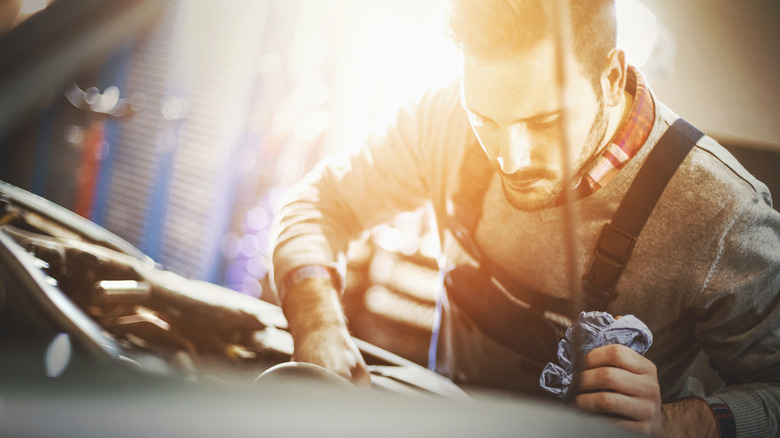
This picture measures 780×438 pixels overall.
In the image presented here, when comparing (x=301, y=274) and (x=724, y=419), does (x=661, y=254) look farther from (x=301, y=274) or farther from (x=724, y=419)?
(x=301, y=274)

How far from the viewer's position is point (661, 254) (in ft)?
2.22

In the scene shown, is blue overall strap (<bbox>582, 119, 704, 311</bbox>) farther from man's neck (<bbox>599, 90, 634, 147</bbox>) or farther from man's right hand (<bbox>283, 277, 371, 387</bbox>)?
man's right hand (<bbox>283, 277, 371, 387</bbox>)

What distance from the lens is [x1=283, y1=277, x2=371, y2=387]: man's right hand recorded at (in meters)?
0.84

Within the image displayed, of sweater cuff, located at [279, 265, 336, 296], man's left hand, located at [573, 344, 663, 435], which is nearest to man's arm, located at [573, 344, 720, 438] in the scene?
man's left hand, located at [573, 344, 663, 435]

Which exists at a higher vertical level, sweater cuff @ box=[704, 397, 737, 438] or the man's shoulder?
the man's shoulder

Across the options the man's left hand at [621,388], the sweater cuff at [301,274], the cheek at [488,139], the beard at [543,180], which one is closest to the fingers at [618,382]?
the man's left hand at [621,388]

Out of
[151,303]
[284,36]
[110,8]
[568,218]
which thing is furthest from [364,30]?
[151,303]

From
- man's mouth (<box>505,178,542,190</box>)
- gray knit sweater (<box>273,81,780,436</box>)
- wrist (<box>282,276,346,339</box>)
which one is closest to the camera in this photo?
gray knit sweater (<box>273,81,780,436</box>)

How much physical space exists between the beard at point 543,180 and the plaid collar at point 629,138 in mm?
18

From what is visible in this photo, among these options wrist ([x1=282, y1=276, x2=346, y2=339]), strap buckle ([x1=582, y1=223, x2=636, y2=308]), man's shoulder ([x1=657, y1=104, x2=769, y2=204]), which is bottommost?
wrist ([x1=282, y1=276, x2=346, y2=339])

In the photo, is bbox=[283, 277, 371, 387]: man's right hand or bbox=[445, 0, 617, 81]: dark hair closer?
bbox=[445, 0, 617, 81]: dark hair

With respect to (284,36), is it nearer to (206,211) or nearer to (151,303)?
(206,211)

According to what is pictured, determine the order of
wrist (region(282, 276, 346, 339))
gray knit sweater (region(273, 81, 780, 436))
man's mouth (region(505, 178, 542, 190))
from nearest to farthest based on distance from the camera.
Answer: gray knit sweater (region(273, 81, 780, 436)), man's mouth (region(505, 178, 542, 190)), wrist (region(282, 276, 346, 339))

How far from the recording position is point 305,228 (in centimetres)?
95
